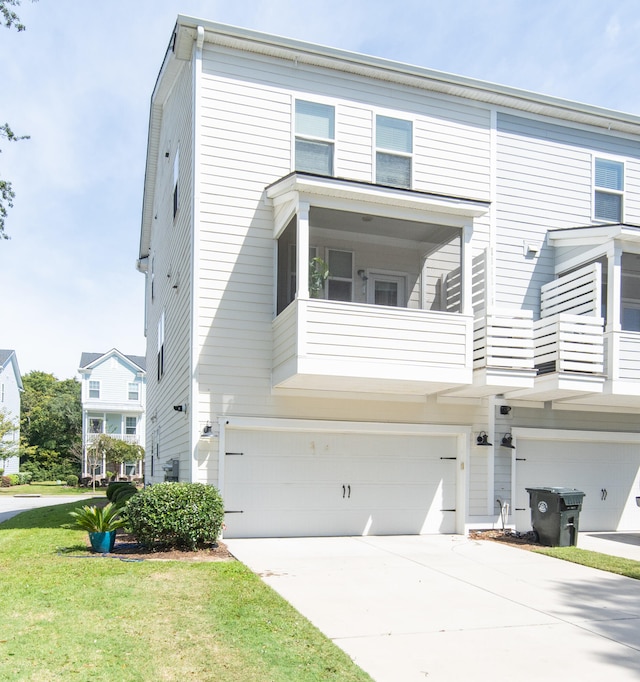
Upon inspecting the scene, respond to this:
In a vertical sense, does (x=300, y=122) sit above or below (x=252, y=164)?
above

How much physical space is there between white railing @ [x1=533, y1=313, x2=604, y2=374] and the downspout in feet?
19.1

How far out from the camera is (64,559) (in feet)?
28.6

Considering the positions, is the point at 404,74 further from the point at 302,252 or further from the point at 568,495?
the point at 568,495

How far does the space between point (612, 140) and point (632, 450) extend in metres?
6.45

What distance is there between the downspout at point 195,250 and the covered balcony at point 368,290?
51.6 inches

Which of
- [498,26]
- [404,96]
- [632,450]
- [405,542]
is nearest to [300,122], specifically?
[404,96]

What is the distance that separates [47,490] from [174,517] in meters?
26.9

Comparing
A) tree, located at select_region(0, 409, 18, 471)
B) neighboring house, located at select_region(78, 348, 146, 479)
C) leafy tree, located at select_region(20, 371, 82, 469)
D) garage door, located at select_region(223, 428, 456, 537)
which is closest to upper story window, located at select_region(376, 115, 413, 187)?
garage door, located at select_region(223, 428, 456, 537)

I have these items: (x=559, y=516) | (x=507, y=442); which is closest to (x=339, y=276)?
(x=507, y=442)

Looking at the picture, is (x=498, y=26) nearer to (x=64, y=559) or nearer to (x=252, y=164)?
(x=252, y=164)

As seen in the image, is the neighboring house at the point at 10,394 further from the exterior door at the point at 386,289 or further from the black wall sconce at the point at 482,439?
the black wall sconce at the point at 482,439

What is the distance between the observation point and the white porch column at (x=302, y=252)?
1043 centimetres

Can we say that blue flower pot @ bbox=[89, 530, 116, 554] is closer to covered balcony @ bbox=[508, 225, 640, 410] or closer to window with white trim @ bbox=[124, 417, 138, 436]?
covered balcony @ bbox=[508, 225, 640, 410]

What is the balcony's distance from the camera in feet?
34.0
